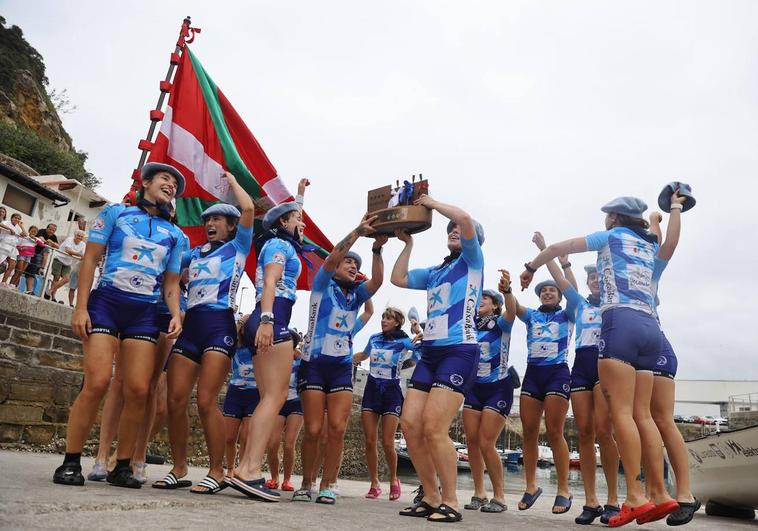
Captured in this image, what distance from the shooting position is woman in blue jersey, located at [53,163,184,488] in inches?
165

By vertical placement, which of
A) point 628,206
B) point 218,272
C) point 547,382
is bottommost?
point 547,382

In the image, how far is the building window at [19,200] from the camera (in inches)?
927

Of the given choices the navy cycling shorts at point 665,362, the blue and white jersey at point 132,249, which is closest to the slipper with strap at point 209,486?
the blue and white jersey at point 132,249

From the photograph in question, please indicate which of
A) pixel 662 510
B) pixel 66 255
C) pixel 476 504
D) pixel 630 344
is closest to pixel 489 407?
pixel 476 504

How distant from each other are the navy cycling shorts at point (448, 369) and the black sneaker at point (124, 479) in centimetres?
220

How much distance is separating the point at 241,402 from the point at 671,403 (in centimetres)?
438

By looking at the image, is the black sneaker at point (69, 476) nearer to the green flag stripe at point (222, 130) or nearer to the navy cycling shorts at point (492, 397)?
the navy cycling shorts at point (492, 397)

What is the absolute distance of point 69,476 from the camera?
3.92m

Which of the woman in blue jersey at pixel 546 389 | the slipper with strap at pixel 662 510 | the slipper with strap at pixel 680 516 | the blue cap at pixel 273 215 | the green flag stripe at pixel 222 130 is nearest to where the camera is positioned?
the slipper with strap at pixel 662 510

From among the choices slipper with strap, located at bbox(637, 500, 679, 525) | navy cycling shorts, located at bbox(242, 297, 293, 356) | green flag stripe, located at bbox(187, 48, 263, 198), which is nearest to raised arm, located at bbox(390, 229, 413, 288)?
navy cycling shorts, located at bbox(242, 297, 293, 356)

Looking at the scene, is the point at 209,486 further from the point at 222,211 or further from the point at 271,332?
the point at 222,211

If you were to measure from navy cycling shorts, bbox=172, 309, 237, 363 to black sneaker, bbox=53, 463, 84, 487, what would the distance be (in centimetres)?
109

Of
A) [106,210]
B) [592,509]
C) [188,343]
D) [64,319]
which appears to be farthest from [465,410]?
[64,319]

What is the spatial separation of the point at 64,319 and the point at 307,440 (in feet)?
21.0
